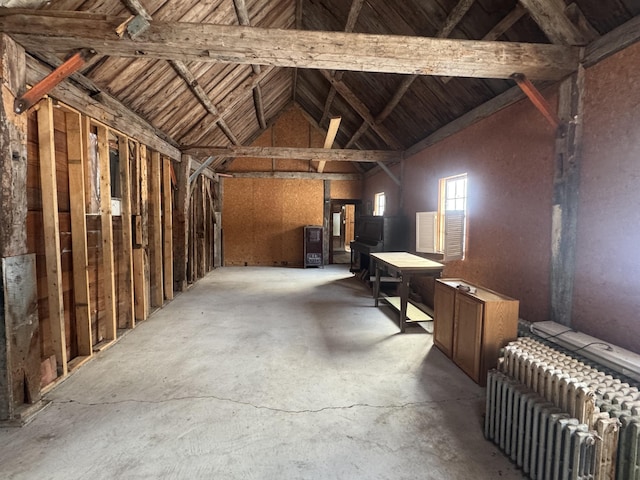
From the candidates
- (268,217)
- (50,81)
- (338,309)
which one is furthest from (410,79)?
(268,217)

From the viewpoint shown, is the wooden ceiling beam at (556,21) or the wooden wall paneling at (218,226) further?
the wooden wall paneling at (218,226)

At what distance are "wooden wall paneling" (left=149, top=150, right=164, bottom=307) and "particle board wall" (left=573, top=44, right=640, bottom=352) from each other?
5197 millimetres

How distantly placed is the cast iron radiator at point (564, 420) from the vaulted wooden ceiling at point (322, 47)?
2426mm

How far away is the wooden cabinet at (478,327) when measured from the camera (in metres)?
2.71

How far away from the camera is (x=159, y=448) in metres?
1.98

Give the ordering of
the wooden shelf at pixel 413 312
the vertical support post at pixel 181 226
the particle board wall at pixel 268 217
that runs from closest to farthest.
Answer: the wooden shelf at pixel 413 312, the vertical support post at pixel 181 226, the particle board wall at pixel 268 217

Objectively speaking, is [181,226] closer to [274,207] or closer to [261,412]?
[274,207]

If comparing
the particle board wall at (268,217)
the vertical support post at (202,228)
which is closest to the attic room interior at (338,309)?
the vertical support post at (202,228)

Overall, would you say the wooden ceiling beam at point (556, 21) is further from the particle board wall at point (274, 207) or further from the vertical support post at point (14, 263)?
the particle board wall at point (274, 207)

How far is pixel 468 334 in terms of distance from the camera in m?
2.92

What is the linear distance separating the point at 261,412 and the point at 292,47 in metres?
2.86

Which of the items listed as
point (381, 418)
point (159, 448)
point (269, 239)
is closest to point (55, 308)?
point (159, 448)

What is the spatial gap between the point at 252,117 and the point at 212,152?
205 centimetres

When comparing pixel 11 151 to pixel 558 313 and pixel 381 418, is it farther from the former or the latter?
pixel 558 313
